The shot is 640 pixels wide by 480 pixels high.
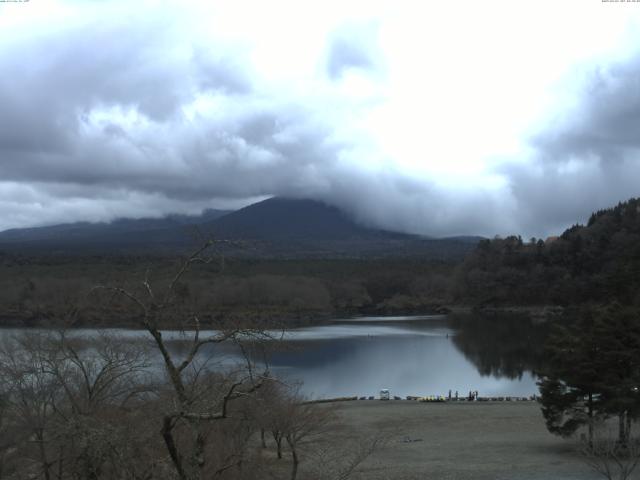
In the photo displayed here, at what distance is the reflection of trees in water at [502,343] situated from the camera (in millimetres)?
55281

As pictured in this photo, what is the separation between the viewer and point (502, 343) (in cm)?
7062

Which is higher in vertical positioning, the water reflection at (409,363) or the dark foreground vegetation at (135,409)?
the dark foreground vegetation at (135,409)

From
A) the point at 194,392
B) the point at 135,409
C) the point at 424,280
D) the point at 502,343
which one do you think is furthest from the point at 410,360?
the point at 424,280

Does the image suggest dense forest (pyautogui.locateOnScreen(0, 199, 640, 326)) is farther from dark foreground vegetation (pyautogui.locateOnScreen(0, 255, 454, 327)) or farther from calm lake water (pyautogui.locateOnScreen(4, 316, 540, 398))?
calm lake water (pyautogui.locateOnScreen(4, 316, 540, 398))

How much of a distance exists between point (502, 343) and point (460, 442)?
146ft

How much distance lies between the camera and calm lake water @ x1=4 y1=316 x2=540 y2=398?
4606 centimetres

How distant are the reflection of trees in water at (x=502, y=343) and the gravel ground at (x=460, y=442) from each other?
16.6m

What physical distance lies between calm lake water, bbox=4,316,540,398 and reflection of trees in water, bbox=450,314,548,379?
0.07 m

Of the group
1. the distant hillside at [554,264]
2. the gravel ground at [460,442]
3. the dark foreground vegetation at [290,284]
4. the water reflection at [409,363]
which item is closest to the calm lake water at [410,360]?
the water reflection at [409,363]

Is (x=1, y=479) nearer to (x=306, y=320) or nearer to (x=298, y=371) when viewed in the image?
A: (x=298, y=371)

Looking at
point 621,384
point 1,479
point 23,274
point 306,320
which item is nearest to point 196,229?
point 1,479

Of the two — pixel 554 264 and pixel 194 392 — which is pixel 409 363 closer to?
pixel 194 392

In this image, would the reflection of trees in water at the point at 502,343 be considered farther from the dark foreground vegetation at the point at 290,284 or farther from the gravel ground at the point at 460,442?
the dark foreground vegetation at the point at 290,284

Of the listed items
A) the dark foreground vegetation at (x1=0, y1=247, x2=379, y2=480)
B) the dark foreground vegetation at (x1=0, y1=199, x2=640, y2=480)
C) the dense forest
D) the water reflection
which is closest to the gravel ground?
the dark foreground vegetation at (x1=0, y1=199, x2=640, y2=480)
